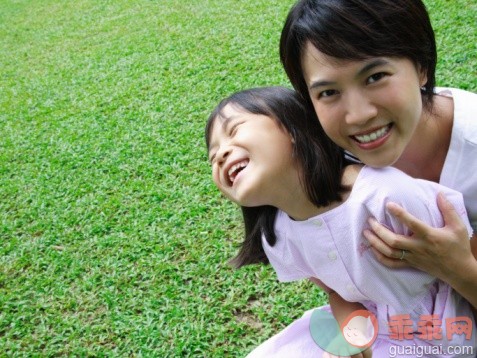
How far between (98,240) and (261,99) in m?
2.36

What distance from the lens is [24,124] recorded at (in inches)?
227

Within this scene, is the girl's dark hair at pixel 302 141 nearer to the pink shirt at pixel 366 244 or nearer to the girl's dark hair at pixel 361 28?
the pink shirt at pixel 366 244

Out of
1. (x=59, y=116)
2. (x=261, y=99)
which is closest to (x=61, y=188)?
(x=59, y=116)

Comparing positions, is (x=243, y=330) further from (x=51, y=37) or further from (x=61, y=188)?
(x=51, y=37)

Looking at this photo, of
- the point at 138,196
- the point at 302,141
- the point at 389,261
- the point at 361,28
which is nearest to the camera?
the point at 361,28

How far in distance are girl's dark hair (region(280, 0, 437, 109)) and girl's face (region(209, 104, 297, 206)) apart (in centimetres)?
27

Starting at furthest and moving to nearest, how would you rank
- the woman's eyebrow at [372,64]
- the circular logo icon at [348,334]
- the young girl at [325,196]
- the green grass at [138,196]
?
the green grass at [138,196], the circular logo icon at [348,334], the young girl at [325,196], the woman's eyebrow at [372,64]

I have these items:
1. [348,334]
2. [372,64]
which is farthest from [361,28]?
[348,334]

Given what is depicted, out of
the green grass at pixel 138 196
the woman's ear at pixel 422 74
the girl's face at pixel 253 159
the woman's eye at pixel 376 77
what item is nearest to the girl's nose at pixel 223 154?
the girl's face at pixel 253 159

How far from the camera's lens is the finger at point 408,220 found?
1328 mm

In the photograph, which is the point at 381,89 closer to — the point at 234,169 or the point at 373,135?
the point at 373,135

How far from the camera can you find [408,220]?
1.33 meters

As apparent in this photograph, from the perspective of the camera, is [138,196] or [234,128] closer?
[234,128]

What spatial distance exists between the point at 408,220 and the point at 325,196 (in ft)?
0.93
